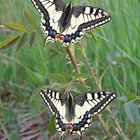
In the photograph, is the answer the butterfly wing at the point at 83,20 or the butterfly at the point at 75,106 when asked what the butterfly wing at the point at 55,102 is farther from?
the butterfly wing at the point at 83,20

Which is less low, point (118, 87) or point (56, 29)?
point (56, 29)

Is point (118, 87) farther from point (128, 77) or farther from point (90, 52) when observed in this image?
point (90, 52)

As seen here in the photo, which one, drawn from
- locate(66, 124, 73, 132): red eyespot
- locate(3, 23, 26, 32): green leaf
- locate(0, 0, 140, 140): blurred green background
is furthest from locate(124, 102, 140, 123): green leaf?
locate(3, 23, 26, 32): green leaf

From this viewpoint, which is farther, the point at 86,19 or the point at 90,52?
the point at 90,52

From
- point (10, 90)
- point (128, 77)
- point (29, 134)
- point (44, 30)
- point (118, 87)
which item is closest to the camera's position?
point (44, 30)

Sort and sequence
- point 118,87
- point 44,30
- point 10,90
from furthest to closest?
point 10,90, point 118,87, point 44,30

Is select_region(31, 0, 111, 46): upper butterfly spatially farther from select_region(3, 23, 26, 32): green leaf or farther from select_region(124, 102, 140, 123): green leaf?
select_region(124, 102, 140, 123): green leaf

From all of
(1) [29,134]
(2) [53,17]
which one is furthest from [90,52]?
(2) [53,17]
